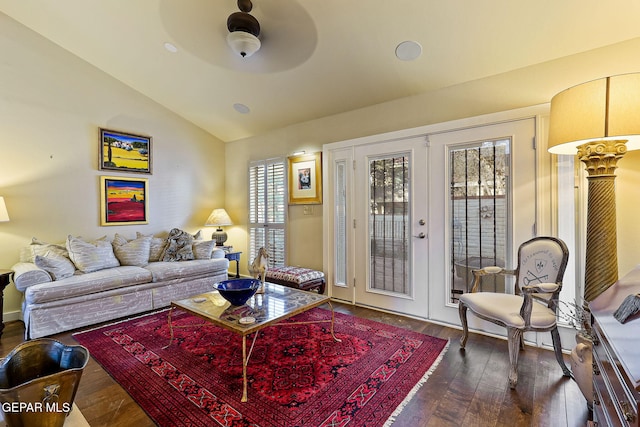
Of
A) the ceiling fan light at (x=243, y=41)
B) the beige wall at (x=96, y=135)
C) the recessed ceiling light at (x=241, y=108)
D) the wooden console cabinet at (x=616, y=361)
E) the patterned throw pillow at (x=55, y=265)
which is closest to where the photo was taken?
the wooden console cabinet at (x=616, y=361)

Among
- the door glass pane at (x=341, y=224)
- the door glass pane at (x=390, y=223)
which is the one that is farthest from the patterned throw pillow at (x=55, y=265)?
the door glass pane at (x=390, y=223)

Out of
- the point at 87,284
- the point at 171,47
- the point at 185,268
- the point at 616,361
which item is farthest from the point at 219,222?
the point at 616,361

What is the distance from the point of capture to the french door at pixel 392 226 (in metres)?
3.26

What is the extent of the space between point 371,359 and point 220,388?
113 centimetres

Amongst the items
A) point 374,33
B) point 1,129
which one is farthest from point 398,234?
point 1,129

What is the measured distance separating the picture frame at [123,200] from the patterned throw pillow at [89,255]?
0.61 m

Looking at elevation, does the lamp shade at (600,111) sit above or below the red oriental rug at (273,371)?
above

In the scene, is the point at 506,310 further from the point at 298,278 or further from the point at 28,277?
the point at 28,277

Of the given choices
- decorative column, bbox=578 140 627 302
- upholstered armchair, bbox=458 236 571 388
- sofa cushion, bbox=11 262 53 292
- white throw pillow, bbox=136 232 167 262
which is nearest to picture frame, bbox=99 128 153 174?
white throw pillow, bbox=136 232 167 262

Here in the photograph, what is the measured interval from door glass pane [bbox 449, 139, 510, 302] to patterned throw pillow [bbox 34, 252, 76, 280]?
4027mm

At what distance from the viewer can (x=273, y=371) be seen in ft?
7.22

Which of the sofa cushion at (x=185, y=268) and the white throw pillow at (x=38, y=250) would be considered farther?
the sofa cushion at (x=185, y=268)

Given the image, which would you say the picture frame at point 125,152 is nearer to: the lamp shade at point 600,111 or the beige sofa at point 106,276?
the beige sofa at point 106,276

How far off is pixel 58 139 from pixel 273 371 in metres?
3.91
